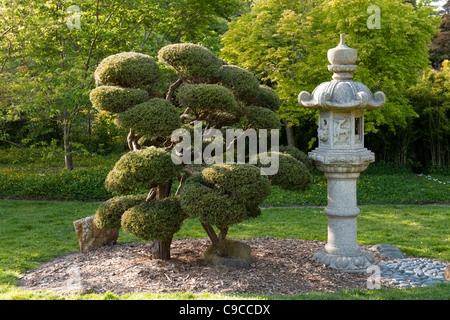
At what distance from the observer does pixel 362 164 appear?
5.84 metres

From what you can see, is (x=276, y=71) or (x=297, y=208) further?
(x=276, y=71)

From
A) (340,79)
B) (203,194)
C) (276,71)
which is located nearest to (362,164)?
(340,79)

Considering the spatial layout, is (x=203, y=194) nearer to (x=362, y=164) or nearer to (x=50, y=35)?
(x=362, y=164)

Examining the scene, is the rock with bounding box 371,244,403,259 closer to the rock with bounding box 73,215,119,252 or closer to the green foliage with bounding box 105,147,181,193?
the green foliage with bounding box 105,147,181,193

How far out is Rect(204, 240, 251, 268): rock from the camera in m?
5.95

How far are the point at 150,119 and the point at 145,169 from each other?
0.63 metres

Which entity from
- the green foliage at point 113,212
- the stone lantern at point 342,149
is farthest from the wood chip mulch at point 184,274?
the green foliage at point 113,212

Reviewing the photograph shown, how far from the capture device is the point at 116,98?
5516 mm

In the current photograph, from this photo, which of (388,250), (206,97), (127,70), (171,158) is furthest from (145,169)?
(388,250)

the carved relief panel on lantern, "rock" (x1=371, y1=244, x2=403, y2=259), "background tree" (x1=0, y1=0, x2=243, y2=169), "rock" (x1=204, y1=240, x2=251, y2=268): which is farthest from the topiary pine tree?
"background tree" (x1=0, y1=0, x2=243, y2=169)

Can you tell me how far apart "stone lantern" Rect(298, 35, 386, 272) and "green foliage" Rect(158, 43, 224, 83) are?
138 centimetres

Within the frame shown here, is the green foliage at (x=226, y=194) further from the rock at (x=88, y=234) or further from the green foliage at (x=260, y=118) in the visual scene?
the rock at (x=88, y=234)

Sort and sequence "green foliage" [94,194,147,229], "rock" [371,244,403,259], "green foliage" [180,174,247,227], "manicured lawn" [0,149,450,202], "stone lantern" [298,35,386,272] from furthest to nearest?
1. "manicured lawn" [0,149,450,202]
2. "rock" [371,244,403,259]
3. "green foliage" [94,194,147,229]
4. "stone lantern" [298,35,386,272]
5. "green foliage" [180,174,247,227]

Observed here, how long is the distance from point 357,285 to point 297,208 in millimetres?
5157
